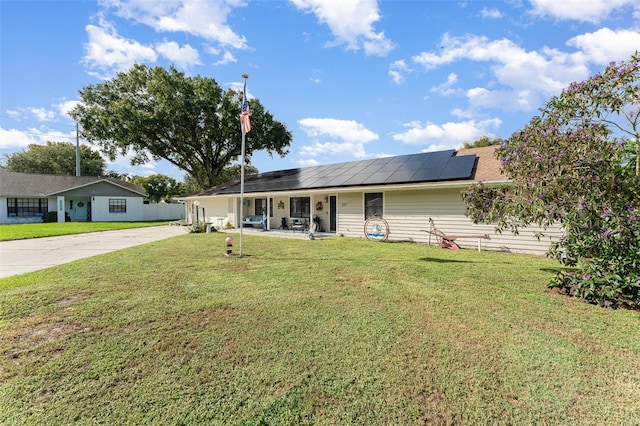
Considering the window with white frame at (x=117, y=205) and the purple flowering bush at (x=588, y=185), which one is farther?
the window with white frame at (x=117, y=205)

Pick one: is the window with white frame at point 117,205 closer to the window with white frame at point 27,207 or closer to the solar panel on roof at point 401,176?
the window with white frame at point 27,207

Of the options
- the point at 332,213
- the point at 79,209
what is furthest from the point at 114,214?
the point at 332,213

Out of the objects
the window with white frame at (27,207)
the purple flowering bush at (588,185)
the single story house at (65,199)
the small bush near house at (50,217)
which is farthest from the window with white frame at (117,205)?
the purple flowering bush at (588,185)

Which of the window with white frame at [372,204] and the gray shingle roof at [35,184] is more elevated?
the gray shingle roof at [35,184]

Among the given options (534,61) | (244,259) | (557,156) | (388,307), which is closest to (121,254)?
(244,259)

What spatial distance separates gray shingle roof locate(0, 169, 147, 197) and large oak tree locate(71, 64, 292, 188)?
502 cm

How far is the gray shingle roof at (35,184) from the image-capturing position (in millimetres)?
23562

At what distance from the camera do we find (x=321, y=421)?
2.06m

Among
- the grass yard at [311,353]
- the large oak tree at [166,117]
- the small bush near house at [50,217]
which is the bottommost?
the grass yard at [311,353]

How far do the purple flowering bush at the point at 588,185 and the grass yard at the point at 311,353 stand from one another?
1.90 ft

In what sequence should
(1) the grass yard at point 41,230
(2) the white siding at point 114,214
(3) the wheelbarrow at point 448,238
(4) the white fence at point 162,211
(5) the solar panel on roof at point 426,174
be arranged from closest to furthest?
(3) the wheelbarrow at point 448,238
(5) the solar panel on roof at point 426,174
(1) the grass yard at point 41,230
(2) the white siding at point 114,214
(4) the white fence at point 162,211

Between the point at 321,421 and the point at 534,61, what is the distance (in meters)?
12.6

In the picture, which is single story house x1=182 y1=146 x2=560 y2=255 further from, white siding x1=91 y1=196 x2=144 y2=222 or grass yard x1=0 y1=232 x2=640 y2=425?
white siding x1=91 y1=196 x2=144 y2=222

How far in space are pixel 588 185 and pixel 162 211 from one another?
110ft
